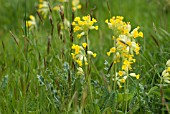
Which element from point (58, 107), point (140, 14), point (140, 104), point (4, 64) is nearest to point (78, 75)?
point (58, 107)

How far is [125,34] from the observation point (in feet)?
8.17

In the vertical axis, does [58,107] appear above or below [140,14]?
below

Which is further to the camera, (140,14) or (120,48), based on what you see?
(140,14)

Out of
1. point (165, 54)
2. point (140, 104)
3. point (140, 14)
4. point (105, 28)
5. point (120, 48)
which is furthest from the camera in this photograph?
point (140, 14)

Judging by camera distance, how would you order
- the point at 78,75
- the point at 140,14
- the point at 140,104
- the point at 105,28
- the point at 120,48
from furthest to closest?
the point at 140,14 < the point at 105,28 < the point at 78,75 < the point at 140,104 < the point at 120,48

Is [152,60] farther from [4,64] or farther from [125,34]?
[4,64]

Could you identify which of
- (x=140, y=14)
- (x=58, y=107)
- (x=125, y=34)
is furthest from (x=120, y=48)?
(x=140, y=14)

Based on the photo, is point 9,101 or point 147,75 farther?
point 147,75

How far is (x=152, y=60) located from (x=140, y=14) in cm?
213

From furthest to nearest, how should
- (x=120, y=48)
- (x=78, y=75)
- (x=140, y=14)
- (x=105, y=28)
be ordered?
(x=140, y=14) → (x=105, y=28) → (x=78, y=75) → (x=120, y=48)

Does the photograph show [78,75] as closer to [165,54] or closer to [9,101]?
[9,101]

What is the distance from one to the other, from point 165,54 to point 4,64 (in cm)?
125

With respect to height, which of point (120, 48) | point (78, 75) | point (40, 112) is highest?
point (120, 48)

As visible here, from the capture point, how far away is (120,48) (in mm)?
2479
